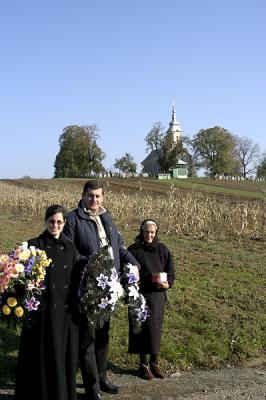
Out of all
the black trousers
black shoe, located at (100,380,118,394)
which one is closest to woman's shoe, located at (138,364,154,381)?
black shoe, located at (100,380,118,394)

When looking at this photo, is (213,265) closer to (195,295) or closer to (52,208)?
(195,295)

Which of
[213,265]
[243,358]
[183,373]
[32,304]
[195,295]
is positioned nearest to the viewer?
[32,304]

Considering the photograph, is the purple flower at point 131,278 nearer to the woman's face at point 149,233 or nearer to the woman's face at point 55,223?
the woman's face at point 149,233

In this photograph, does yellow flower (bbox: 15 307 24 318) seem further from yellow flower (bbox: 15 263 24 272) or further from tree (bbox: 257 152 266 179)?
tree (bbox: 257 152 266 179)

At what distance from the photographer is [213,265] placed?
11.5 m

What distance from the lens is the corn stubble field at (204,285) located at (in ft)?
21.2

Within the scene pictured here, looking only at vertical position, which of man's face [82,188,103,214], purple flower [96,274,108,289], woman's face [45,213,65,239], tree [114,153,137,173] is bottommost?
purple flower [96,274,108,289]

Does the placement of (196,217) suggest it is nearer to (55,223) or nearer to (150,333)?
(150,333)

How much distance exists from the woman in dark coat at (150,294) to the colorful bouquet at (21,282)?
5.31 ft

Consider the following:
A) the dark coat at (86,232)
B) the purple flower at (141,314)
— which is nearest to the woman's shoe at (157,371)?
the purple flower at (141,314)

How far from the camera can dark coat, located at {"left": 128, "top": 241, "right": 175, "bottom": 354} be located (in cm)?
583

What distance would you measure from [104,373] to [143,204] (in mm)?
16496

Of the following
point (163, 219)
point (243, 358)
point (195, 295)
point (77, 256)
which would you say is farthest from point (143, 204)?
point (77, 256)

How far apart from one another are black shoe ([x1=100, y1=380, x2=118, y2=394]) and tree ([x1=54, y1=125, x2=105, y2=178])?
78.8 m
